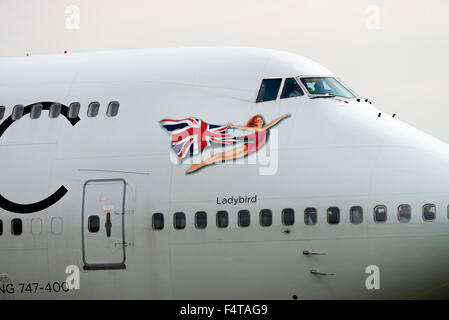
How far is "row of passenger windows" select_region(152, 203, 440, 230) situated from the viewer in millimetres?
18406

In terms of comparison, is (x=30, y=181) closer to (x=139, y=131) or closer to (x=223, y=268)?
(x=139, y=131)

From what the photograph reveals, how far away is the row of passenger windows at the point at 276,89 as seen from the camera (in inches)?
802

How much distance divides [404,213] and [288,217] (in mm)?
2486

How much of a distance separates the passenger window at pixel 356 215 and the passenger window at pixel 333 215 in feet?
0.91

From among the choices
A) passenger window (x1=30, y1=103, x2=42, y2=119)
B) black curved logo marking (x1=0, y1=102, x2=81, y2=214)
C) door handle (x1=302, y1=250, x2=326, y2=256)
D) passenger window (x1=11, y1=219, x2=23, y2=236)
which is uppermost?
passenger window (x1=30, y1=103, x2=42, y2=119)

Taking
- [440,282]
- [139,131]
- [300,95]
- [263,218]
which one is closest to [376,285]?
[440,282]

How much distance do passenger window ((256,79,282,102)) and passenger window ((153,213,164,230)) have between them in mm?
3561

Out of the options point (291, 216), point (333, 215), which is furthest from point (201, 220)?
point (333, 215)

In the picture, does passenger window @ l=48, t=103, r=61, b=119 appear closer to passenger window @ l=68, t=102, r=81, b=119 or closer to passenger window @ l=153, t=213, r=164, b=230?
passenger window @ l=68, t=102, r=81, b=119

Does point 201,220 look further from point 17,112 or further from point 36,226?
point 17,112

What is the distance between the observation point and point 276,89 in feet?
67.3

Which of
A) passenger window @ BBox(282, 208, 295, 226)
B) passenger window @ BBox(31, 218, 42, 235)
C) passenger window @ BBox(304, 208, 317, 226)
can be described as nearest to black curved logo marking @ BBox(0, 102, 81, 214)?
passenger window @ BBox(31, 218, 42, 235)

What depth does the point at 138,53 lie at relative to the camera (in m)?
22.3

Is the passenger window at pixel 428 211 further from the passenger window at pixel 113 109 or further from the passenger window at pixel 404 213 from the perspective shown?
the passenger window at pixel 113 109
